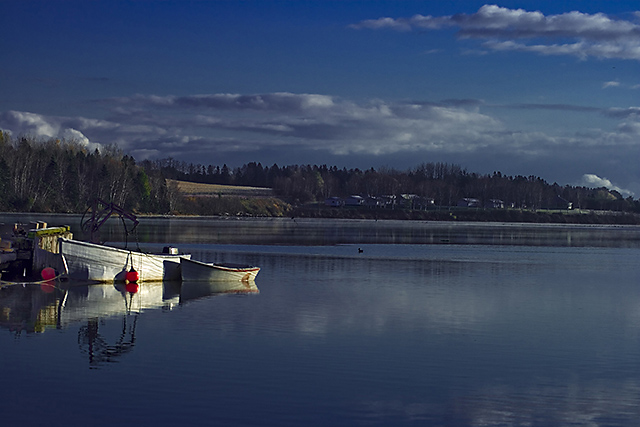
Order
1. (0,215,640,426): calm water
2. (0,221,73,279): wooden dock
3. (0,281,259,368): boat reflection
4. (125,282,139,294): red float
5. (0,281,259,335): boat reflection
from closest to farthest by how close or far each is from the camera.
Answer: (0,215,640,426): calm water
(0,281,259,368): boat reflection
(0,281,259,335): boat reflection
(125,282,139,294): red float
(0,221,73,279): wooden dock

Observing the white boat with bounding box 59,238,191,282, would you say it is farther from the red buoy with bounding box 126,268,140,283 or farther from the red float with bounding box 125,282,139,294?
the red float with bounding box 125,282,139,294

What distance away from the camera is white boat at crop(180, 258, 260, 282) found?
1605 inches

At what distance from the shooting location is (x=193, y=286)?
3991 cm

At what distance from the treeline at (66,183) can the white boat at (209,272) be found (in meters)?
129

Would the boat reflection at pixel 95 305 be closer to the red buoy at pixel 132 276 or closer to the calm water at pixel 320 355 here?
the calm water at pixel 320 355

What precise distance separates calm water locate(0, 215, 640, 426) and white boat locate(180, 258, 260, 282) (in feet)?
3.04

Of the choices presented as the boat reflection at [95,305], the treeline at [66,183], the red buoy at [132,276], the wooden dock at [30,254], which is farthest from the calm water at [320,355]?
the treeline at [66,183]

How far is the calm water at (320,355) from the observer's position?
17.0 meters

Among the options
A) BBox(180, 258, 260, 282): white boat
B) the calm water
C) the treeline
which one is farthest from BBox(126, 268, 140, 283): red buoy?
the treeline

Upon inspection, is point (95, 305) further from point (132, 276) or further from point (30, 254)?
point (30, 254)

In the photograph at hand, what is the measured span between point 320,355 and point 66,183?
16094 centimetres

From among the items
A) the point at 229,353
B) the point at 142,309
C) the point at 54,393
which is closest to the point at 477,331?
the point at 229,353

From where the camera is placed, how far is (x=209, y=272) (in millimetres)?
41094

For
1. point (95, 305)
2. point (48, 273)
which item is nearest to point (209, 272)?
point (48, 273)
